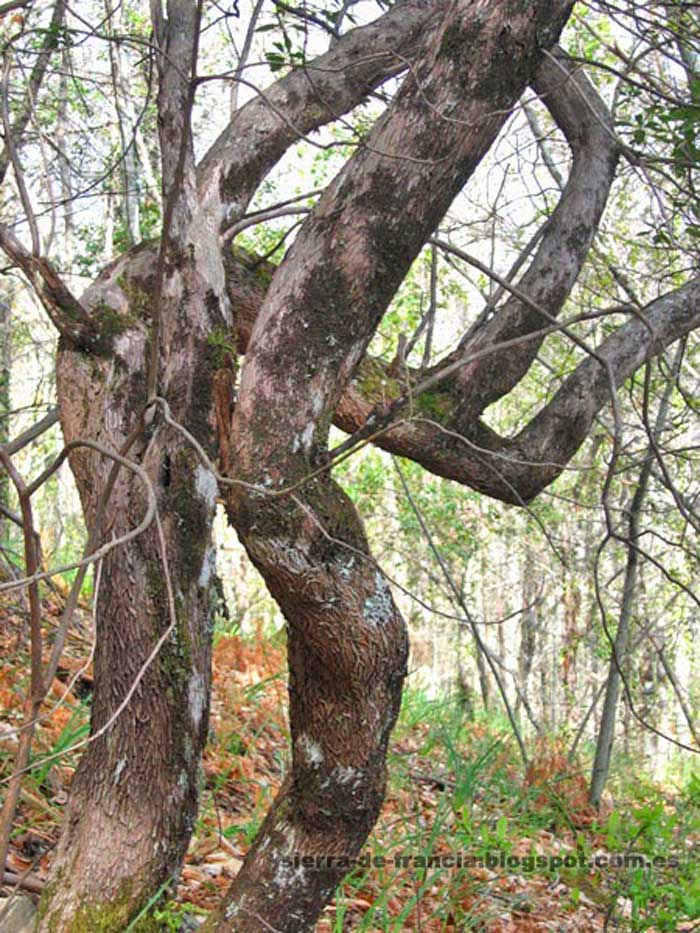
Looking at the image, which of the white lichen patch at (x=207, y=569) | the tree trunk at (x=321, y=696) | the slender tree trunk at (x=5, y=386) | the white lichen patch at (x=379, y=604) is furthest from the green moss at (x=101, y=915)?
the slender tree trunk at (x=5, y=386)

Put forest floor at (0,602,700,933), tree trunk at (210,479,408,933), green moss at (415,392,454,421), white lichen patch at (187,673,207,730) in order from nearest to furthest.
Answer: tree trunk at (210,479,408,933), white lichen patch at (187,673,207,730), forest floor at (0,602,700,933), green moss at (415,392,454,421)

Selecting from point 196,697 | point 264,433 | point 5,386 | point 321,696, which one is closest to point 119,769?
point 196,697

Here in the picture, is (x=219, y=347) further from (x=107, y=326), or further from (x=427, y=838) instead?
(x=427, y=838)

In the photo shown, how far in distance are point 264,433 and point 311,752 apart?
33.4 inches

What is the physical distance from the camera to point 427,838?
14.2ft

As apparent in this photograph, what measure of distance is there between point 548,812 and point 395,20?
3844 mm

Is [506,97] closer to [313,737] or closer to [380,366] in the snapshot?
[380,366]

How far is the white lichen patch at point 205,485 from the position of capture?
10.6 ft

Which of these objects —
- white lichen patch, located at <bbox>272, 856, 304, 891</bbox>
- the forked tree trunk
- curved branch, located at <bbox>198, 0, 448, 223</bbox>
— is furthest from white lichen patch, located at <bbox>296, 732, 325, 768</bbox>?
curved branch, located at <bbox>198, 0, 448, 223</bbox>

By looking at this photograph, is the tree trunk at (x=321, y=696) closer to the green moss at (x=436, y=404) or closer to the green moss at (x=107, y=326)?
the green moss at (x=107, y=326)

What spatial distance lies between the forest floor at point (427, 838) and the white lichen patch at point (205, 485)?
860mm

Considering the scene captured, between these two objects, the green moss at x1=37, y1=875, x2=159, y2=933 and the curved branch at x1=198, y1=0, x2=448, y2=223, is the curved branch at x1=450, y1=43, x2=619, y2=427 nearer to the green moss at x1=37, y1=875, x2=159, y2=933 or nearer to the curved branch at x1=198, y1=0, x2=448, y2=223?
the curved branch at x1=198, y1=0, x2=448, y2=223

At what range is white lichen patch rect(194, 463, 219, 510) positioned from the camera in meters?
3.23

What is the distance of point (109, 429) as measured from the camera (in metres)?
3.28
